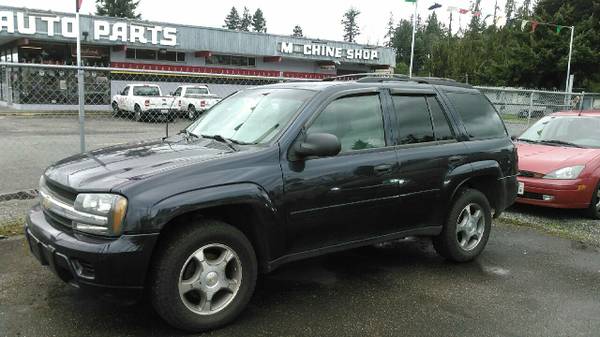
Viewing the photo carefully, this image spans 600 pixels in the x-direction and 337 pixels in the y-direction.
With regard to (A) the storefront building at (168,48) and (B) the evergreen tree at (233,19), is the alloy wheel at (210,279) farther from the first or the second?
(B) the evergreen tree at (233,19)

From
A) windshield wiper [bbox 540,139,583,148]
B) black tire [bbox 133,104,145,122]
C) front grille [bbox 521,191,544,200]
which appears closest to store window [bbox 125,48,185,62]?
black tire [bbox 133,104,145,122]

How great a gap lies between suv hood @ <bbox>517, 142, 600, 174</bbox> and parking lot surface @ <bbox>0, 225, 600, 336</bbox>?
6.34 ft

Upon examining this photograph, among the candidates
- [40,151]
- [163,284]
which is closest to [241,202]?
[163,284]

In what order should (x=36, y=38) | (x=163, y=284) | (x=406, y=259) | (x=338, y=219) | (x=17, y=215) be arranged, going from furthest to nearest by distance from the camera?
1. (x=36, y=38)
2. (x=17, y=215)
3. (x=406, y=259)
4. (x=338, y=219)
5. (x=163, y=284)

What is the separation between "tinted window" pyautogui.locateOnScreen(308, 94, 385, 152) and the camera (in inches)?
168

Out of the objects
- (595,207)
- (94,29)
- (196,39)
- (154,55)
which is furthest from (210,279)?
(154,55)

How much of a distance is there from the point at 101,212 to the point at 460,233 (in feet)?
11.5

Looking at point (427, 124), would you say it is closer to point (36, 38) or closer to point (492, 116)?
point (492, 116)

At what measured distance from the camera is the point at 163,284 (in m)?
3.36

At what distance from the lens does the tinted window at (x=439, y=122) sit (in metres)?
5.02

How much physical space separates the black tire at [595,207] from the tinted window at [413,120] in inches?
148

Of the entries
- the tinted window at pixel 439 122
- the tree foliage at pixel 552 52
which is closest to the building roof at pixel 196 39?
the tree foliage at pixel 552 52

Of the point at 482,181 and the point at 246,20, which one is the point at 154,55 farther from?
the point at 246,20

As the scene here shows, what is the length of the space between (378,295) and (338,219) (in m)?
0.78
